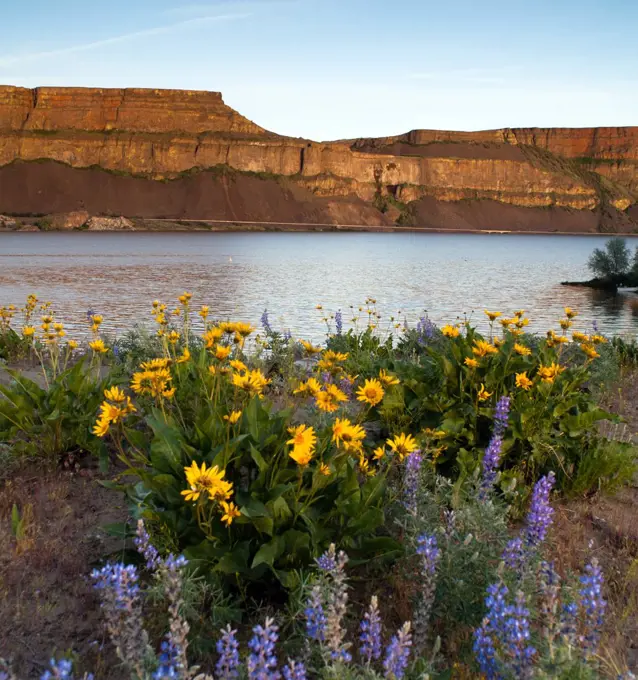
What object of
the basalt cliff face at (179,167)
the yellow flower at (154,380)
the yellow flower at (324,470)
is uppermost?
the basalt cliff face at (179,167)

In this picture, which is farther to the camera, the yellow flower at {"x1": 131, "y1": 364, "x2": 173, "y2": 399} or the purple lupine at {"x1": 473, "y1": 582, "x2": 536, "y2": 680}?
the yellow flower at {"x1": 131, "y1": 364, "x2": 173, "y2": 399}

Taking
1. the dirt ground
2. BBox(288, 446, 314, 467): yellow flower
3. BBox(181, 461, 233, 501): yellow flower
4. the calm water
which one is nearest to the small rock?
the calm water

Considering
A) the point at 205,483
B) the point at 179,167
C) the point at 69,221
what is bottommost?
the point at 205,483

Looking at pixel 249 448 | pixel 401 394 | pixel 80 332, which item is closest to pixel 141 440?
pixel 249 448

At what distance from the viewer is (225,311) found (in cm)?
2161

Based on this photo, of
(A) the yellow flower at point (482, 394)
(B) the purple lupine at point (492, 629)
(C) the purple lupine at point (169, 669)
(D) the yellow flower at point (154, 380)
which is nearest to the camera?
(C) the purple lupine at point (169, 669)

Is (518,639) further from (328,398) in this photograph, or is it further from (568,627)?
(328,398)

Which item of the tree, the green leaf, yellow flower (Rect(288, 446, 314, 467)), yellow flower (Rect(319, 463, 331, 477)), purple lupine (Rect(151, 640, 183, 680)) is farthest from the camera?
the tree

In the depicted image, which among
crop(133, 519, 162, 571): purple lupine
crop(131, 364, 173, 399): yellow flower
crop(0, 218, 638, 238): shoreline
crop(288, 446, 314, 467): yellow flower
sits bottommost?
crop(133, 519, 162, 571): purple lupine

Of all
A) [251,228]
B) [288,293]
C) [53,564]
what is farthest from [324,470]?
[251,228]

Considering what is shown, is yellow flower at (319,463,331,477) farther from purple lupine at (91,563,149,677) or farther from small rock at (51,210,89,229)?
small rock at (51,210,89,229)

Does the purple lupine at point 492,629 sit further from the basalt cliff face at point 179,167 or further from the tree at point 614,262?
the basalt cliff face at point 179,167

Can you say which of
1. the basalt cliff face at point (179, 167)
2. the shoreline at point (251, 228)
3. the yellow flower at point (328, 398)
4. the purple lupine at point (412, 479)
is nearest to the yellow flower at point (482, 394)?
the purple lupine at point (412, 479)

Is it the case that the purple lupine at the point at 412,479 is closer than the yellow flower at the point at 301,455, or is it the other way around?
the yellow flower at the point at 301,455
